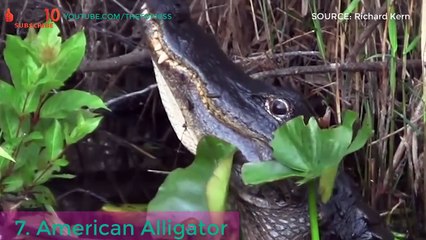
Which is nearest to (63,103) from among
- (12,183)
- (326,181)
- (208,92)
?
(12,183)

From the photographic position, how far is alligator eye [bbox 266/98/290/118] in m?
1.52

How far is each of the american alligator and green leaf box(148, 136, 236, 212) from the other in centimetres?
6

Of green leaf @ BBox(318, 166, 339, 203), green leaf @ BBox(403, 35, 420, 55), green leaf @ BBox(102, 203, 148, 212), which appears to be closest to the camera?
green leaf @ BBox(318, 166, 339, 203)

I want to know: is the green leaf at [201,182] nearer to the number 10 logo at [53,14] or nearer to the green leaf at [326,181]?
the green leaf at [326,181]

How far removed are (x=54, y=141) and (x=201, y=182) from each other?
0.27 metres

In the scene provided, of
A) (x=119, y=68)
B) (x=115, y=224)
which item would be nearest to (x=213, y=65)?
(x=115, y=224)

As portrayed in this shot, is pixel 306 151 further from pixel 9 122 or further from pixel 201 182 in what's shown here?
pixel 9 122

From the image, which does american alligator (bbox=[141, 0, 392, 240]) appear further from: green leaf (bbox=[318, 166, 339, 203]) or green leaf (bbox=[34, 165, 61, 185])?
green leaf (bbox=[34, 165, 61, 185])

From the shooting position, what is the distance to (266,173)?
1270 millimetres

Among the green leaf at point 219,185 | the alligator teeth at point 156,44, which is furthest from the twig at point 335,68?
the green leaf at point 219,185

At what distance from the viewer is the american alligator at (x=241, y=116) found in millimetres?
1486

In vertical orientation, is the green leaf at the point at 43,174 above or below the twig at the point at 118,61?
below

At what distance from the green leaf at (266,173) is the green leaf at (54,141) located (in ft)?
1.24

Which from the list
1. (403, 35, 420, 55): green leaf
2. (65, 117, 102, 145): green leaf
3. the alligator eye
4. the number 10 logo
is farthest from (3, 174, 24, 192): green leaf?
(403, 35, 420, 55): green leaf
